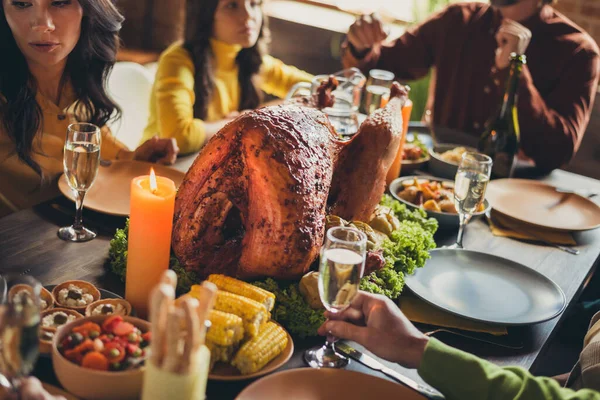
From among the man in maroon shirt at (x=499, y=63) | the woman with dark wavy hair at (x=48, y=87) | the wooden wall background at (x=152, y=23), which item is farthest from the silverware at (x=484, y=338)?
the wooden wall background at (x=152, y=23)

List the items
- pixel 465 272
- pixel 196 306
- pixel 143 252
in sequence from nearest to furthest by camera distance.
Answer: pixel 196 306 → pixel 143 252 → pixel 465 272

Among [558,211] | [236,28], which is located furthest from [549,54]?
[236,28]

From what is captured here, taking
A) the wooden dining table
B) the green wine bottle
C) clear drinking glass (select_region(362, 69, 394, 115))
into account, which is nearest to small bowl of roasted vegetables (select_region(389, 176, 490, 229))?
the wooden dining table

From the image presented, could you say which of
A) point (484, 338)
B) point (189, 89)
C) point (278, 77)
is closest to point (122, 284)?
point (484, 338)

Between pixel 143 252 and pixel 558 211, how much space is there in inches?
61.4

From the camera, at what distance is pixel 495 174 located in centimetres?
267

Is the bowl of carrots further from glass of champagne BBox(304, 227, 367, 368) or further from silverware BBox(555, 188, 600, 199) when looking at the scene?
silverware BBox(555, 188, 600, 199)

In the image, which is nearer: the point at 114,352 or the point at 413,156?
the point at 114,352

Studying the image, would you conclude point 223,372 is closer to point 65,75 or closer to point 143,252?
point 143,252

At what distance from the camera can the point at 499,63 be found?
2.92m

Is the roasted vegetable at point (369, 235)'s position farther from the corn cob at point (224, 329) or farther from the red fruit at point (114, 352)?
the red fruit at point (114, 352)

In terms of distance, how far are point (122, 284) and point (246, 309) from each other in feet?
1.34

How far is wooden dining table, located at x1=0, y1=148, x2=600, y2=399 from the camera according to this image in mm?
1418

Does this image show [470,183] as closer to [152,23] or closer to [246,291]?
[246,291]
